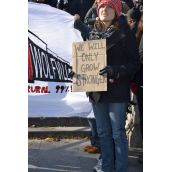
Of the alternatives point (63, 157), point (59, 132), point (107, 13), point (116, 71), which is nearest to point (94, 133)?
point (63, 157)

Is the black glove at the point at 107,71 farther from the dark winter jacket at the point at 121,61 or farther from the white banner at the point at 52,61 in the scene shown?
the white banner at the point at 52,61

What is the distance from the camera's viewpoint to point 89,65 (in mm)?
4266

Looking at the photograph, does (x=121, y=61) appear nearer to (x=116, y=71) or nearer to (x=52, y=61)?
(x=116, y=71)

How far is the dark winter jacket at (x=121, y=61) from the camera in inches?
164

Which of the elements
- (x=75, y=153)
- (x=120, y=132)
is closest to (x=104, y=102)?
(x=120, y=132)

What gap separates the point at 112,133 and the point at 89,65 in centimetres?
62

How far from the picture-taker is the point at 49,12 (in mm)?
5434

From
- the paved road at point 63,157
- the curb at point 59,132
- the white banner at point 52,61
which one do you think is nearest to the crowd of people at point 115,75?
the paved road at point 63,157

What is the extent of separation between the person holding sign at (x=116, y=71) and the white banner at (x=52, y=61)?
3.31 feet

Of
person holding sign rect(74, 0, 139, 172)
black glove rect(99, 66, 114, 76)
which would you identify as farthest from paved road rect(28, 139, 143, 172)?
black glove rect(99, 66, 114, 76)

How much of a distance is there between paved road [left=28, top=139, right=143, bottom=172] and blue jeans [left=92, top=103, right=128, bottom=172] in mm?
547
